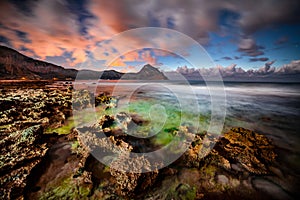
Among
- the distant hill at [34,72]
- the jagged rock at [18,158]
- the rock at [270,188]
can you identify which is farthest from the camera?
the distant hill at [34,72]

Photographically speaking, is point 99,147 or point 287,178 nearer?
point 287,178

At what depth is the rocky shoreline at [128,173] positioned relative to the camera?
312cm

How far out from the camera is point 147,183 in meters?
3.32

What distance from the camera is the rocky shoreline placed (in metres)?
3.12

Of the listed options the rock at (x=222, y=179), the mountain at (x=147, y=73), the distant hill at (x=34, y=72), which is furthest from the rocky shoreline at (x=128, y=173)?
the distant hill at (x=34, y=72)

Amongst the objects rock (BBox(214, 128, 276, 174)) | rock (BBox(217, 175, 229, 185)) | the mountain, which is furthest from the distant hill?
rock (BBox(217, 175, 229, 185))

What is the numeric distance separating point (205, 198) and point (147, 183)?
4.50 ft

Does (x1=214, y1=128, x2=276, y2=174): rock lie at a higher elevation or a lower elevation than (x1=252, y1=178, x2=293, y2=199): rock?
higher

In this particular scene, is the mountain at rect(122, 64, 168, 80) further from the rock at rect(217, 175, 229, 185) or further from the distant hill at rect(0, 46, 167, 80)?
the rock at rect(217, 175, 229, 185)

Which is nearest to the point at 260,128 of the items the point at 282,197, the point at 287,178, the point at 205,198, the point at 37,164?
the point at 287,178

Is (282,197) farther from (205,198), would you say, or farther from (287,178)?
(205,198)

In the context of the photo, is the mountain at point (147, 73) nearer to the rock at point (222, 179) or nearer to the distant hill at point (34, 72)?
the distant hill at point (34, 72)

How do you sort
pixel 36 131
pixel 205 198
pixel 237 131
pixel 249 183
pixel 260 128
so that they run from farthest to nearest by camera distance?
pixel 260 128 → pixel 237 131 → pixel 36 131 → pixel 249 183 → pixel 205 198

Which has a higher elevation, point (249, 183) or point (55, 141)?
point (55, 141)
